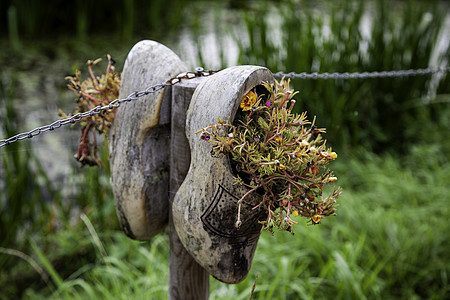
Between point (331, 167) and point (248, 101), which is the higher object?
point (248, 101)

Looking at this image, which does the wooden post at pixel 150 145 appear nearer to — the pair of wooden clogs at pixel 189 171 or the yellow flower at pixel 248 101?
the pair of wooden clogs at pixel 189 171

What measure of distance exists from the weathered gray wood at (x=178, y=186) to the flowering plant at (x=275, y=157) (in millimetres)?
105

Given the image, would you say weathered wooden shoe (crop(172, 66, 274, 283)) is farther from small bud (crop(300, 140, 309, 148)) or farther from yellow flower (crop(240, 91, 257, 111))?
small bud (crop(300, 140, 309, 148))

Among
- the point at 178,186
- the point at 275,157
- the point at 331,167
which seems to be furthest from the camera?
the point at 331,167

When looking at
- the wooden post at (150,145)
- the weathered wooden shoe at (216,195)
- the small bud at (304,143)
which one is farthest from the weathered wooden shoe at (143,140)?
the small bud at (304,143)

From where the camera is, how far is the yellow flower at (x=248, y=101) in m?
0.76

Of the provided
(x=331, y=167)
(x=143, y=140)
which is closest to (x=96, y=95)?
(x=143, y=140)

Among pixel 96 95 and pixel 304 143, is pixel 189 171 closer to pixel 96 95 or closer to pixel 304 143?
pixel 304 143

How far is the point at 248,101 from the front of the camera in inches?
30.1

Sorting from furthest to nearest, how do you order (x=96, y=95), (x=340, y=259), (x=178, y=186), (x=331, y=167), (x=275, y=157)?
(x=331, y=167) < (x=340, y=259) < (x=96, y=95) < (x=178, y=186) < (x=275, y=157)

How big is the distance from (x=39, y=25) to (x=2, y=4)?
0.29 meters

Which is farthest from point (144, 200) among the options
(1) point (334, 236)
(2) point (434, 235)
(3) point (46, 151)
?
(3) point (46, 151)

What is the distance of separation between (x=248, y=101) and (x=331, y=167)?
171cm

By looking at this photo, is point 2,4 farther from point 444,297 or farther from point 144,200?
point 444,297
